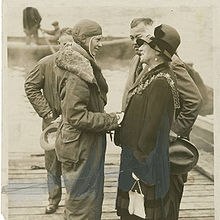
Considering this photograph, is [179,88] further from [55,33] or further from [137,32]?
[55,33]

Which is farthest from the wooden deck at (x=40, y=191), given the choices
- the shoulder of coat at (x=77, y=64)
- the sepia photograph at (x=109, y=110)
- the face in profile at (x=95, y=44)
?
the face in profile at (x=95, y=44)

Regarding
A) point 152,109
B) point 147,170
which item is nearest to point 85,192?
point 147,170

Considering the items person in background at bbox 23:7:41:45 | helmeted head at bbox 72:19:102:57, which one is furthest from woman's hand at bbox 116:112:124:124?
person in background at bbox 23:7:41:45

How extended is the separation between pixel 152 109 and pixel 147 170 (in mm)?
347

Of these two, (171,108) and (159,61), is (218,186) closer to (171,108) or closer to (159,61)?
(171,108)

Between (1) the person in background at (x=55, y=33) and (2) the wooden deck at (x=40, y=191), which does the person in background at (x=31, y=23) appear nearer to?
(1) the person in background at (x=55, y=33)

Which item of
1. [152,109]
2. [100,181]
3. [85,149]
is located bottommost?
[100,181]

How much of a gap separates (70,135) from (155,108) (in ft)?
1.61

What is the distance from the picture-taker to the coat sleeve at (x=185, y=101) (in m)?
3.16

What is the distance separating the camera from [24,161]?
3240 millimetres

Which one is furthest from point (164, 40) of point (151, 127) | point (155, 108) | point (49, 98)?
point (49, 98)

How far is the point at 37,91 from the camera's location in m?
3.21

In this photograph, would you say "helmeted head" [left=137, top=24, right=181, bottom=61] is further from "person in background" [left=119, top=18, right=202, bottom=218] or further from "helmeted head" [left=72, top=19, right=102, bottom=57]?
"helmeted head" [left=72, top=19, right=102, bottom=57]

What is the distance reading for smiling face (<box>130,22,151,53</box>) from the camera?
10.5ft
